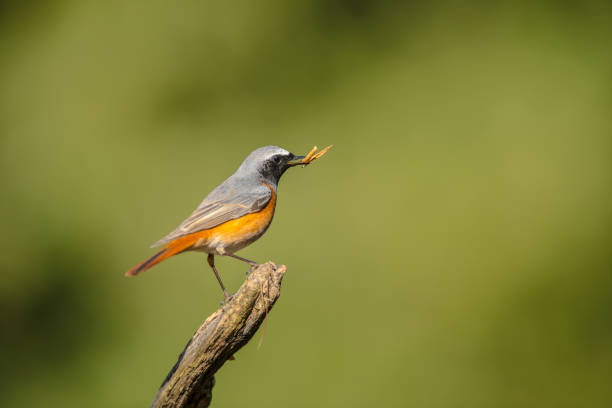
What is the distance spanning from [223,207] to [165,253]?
41 centimetres

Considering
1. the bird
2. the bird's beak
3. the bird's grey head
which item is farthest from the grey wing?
the bird's beak

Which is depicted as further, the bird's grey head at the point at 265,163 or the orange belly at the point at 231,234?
the bird's grey head at the point at 265,163

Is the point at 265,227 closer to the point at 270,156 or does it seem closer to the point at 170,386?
the point at 270,156

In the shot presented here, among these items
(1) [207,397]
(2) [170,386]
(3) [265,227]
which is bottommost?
(1) [207,397]

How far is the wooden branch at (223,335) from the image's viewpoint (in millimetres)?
1962

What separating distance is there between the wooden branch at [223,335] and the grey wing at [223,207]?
32 centimetres

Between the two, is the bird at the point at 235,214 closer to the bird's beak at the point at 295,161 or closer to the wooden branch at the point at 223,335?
the bird's beak at the point at 295,161

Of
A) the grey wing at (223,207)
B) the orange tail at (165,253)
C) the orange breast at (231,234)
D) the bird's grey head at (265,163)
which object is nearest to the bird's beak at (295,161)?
the bird's grey head at (265,163)

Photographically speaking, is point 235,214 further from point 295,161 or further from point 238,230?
point 295,161

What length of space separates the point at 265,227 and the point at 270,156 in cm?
37

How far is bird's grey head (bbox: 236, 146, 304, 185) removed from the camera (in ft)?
8.35

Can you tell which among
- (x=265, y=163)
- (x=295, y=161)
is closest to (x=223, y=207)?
(x=265, y=163)

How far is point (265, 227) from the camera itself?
7.82 feet

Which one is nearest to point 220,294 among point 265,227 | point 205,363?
point 265,227
